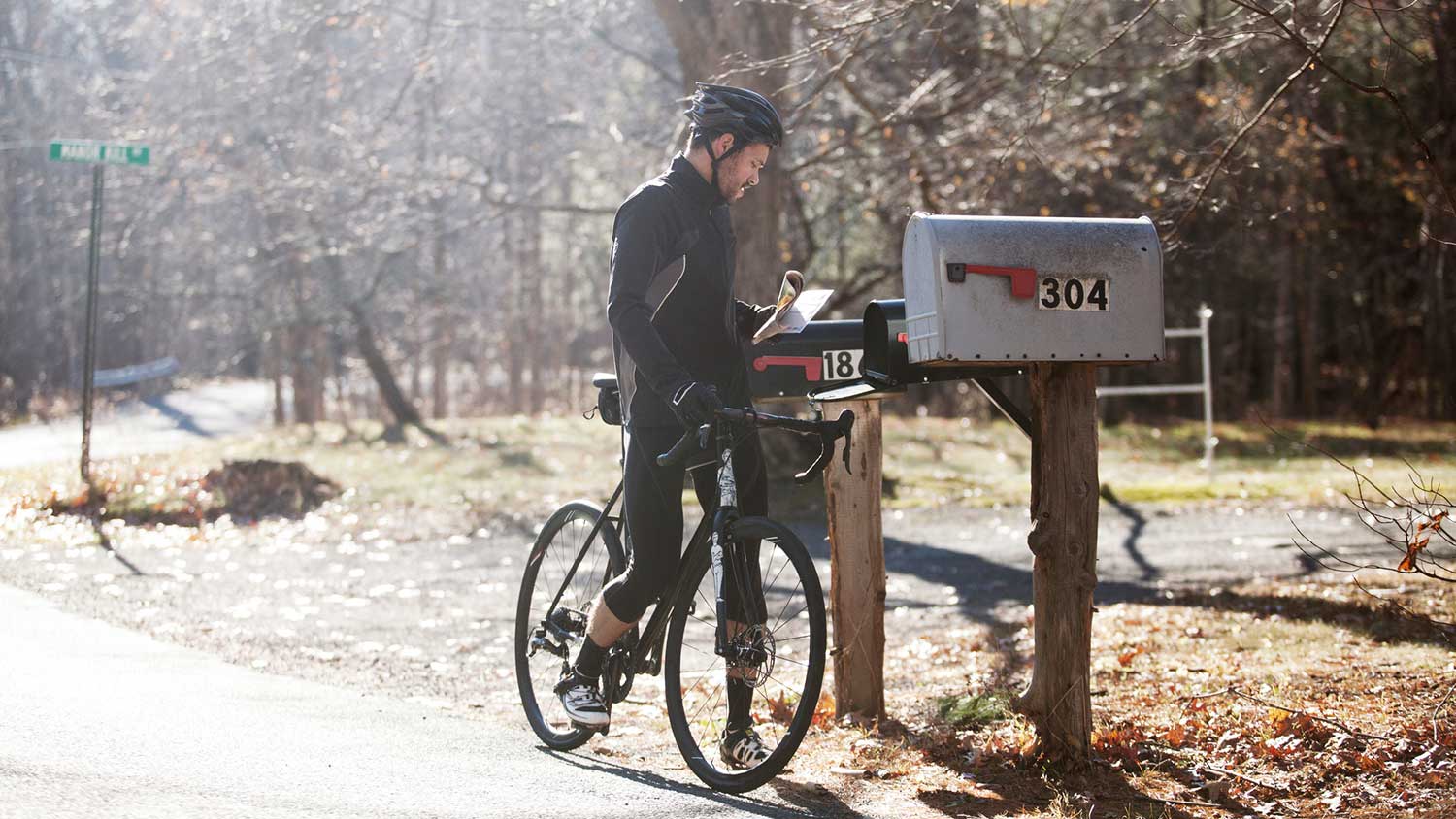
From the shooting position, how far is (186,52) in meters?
16.3

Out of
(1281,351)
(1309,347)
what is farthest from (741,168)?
(1309,347)

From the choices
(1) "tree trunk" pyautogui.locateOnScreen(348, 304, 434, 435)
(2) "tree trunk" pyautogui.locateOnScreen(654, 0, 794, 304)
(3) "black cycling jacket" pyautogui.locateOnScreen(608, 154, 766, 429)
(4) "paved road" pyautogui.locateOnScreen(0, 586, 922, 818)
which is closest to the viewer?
(4) "paved road" pyautogui.locateOnScreen(0, 586, 922, 818)

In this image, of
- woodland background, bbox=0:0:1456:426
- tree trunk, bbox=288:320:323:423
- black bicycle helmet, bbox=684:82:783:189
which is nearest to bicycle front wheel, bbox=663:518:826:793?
black bicycle helmet, bbox=684:82:783:189

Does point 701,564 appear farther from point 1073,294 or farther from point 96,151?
point 96,151

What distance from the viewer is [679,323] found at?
479cm

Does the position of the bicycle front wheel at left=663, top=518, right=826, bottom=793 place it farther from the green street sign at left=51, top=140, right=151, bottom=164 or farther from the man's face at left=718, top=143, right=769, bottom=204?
the green street sign at left=51, top=140, right=151, bottom=164

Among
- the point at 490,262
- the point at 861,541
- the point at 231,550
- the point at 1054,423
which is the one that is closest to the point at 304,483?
the point at 231,550

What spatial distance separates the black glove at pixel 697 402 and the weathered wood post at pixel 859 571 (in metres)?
1.27

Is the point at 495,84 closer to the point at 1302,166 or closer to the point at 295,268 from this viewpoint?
the point at 295,268

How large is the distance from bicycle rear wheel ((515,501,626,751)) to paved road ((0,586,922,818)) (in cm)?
13

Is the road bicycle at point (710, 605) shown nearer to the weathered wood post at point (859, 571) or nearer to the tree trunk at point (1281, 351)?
the weathered wood post at point (859, 571)

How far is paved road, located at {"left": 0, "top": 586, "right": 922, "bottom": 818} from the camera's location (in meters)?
4.27

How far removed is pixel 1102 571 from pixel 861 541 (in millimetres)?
4756

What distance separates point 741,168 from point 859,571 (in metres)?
1.67
